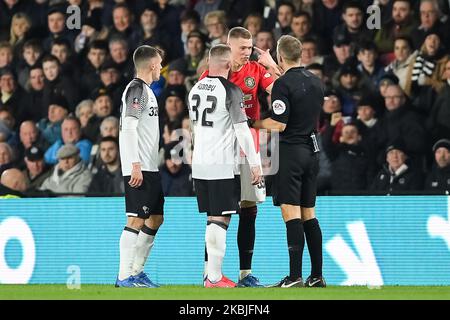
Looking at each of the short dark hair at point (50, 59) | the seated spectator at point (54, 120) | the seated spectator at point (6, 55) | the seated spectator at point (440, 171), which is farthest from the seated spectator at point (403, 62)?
the seated spectator at point (6, 55)

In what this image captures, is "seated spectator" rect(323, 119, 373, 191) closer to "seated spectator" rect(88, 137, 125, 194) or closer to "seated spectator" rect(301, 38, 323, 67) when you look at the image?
"seated spectator" rect(301, 38, 323, 67)

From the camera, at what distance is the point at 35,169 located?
593 inches

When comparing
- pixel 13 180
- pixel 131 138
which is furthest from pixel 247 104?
pixel 13 180

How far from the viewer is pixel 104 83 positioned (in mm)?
15391

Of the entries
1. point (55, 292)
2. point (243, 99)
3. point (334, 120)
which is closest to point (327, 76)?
point (334, 120)

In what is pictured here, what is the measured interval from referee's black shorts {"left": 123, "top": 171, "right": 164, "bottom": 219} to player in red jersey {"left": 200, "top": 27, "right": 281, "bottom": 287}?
831mm

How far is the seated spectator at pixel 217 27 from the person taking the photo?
1480cm

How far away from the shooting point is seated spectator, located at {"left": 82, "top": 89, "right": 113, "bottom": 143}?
1505cm

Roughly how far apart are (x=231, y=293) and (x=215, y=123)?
1531 millimetres

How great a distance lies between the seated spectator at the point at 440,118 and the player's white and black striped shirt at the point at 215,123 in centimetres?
382

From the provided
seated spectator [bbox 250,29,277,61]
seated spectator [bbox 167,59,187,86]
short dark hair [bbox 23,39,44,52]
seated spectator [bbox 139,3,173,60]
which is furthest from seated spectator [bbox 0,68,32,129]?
seated spectator [bbox 250,29,277,61]

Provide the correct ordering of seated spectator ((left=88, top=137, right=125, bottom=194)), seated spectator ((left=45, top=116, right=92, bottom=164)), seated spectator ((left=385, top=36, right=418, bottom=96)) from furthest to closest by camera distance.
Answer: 1. seated spectator ((left=45, top=116, right=92, bottom=164))
2. seated spectator ((left=88, top=137, right=125, bottom=194))
3. seated spectator ((left=385, top=36, right=418, bottom=96))

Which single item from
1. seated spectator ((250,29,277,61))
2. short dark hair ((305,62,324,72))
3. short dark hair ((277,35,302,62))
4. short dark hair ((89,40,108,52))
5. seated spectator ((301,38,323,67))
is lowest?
short dark hair ((277,35,302,62))

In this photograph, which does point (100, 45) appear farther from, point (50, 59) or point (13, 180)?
point (13, 180)
